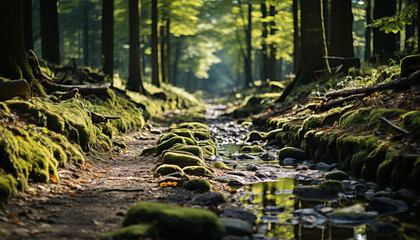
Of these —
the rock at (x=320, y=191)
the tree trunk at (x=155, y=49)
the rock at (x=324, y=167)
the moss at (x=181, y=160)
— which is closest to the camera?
the rock at (x=320, y=191)

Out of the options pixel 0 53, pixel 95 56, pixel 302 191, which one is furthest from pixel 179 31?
pixel 302 191

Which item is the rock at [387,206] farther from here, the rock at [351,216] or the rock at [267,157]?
the rock at [267,157]

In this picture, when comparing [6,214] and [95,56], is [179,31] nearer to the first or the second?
[95,56]

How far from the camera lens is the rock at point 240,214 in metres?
4.64

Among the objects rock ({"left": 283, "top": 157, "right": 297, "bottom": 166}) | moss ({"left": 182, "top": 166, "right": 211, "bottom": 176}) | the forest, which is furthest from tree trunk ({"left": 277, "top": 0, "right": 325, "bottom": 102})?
moss ({"left": 182, "top": 166, "right": 211, "bottom": 176})

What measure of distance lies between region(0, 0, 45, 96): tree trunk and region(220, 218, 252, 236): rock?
19.9 feet

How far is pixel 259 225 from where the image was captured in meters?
4.47

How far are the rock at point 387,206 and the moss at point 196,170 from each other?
297cm

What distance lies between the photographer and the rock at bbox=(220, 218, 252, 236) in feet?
13.4

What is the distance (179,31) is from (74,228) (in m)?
25.5

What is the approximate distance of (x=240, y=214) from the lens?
4711mm

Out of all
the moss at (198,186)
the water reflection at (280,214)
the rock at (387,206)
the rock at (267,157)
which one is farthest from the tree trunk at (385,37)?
the moss at (198,186)

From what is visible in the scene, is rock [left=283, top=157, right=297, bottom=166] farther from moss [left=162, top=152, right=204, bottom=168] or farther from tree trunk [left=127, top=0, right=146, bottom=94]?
tree trunk [left=127, top=0, right=146, bottom=94]

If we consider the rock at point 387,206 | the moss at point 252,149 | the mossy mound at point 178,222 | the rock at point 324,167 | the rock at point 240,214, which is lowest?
the moss at point 252,149
